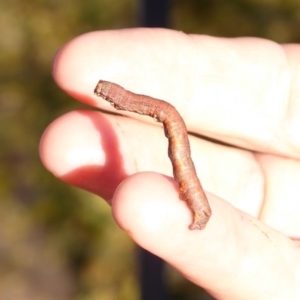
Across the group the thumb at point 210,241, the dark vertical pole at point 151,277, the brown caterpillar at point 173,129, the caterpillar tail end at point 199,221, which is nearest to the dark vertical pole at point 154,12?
the brown caterpillar at point 173,129

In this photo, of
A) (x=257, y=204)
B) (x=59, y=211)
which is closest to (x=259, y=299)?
(x=257, y=204)

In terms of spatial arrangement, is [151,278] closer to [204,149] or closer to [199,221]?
[204,149]

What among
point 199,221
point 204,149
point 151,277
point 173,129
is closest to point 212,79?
point 204,149

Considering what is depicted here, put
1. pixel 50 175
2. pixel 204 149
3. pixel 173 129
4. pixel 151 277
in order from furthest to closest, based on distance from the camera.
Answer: pixel 50 175
pixel 151 277
pixel 204 149
pixel 173 129

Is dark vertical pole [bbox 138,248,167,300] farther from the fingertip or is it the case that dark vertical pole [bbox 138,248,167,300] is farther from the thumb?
the fingertip

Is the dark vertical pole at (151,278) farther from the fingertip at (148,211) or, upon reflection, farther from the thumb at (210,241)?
the fingertip at (148,211)

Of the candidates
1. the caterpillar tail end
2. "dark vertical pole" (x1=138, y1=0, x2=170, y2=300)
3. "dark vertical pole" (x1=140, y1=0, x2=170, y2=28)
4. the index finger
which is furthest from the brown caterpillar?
"dark vertical pole" (x1=138, y1=0, x2=170, y2=300)

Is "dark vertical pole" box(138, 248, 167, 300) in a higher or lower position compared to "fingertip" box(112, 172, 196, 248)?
lower
